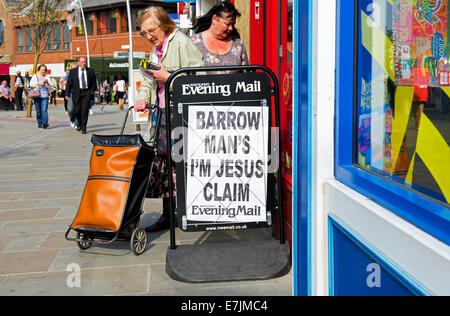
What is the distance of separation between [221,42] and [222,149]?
1.48 metres

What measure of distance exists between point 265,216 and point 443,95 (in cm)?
222

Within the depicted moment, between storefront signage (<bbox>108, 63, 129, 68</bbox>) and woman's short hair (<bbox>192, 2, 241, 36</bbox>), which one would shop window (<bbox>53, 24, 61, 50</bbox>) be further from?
woman's short hair (<bbox>192, 2, 241, 36</bbox>)

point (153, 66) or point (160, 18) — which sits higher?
point (160, 18)

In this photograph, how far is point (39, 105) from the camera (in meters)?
15.9

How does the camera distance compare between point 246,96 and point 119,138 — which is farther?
point 119,138

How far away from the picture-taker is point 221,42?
481cm

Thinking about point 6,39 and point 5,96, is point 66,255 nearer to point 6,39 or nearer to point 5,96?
point 5,96

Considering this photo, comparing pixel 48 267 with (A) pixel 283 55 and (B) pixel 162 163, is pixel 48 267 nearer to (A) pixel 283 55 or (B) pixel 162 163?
(B) pixel 162 163

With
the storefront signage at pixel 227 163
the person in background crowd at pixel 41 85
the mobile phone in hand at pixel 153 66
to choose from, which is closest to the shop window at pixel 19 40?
the person in background crowd at pixel 41 85

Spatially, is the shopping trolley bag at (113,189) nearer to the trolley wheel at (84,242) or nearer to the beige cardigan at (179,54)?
the trolley wheel at (84,242)

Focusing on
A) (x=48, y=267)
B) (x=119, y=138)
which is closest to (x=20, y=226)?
(x=48, y=267)

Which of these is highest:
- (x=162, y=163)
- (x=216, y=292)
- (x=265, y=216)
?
(x=162, y=163)

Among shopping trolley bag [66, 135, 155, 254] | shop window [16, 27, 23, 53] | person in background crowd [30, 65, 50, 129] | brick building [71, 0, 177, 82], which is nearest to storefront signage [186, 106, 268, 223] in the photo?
shopping trolley bag [66, 135, 155, 254]

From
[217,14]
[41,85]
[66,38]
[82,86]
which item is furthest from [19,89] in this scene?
[217,14]
